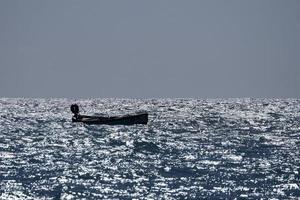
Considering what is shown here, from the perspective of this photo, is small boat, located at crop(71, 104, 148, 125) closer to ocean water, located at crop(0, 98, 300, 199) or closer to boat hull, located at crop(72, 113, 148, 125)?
boat hull, located at crop(72, 113, 148, 125)

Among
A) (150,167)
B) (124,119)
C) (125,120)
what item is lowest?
(150,167)

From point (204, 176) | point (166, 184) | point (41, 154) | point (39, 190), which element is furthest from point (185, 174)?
point (41, 154)

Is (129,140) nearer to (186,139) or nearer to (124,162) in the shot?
(186,139)

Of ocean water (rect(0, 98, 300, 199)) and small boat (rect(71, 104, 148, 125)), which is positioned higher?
small boat (rect(71, 104, 148, 125))

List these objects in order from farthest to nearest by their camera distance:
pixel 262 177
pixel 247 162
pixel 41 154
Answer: pixel 41 154 → pixel 247 162 → pixel 262 177

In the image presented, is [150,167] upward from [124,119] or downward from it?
downward

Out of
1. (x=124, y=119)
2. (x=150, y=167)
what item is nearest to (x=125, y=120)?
(x=124, y=119)

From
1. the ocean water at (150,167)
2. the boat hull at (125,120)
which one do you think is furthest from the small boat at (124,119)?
the ocean water at (150,167)

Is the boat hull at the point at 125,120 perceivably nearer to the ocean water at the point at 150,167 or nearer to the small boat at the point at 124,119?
the small boat at the point at 124,119

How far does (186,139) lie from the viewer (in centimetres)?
5969

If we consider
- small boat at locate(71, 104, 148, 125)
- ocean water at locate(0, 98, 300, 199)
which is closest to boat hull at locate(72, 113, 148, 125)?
small boat at locate(71, 104, 148, 125)

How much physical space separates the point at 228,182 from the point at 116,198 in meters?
7.57

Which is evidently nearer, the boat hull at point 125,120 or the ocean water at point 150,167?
the ocean water at point 150,167

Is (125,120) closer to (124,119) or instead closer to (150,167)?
(124,119)
